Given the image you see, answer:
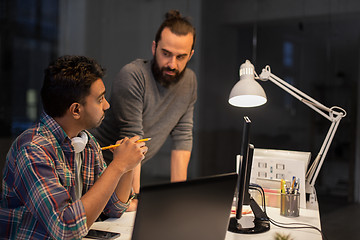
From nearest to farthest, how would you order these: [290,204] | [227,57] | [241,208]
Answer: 1. [241,208]
2. [290,204]
3. [227,57]

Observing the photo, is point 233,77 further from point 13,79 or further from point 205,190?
point 205,190

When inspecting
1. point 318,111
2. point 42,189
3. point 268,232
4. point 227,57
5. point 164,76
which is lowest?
point 268,232

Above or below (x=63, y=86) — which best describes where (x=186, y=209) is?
below

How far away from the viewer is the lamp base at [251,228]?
4.93ft

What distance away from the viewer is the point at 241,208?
4.98ft

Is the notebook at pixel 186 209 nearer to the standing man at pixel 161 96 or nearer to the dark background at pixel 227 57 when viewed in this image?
the standing man at pixel 161 96

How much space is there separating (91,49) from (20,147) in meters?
3.69

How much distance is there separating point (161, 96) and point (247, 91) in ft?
2.09

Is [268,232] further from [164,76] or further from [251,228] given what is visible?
[164,76]

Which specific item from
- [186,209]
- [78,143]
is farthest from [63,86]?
[186,209]

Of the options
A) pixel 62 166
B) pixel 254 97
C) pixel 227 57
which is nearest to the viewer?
pixel 62 166

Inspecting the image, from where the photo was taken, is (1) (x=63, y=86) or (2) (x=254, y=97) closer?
(1) (x=63, y=86)

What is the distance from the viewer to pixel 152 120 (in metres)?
2.31

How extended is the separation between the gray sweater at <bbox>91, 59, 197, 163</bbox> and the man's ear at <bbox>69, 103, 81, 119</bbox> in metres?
0.64
